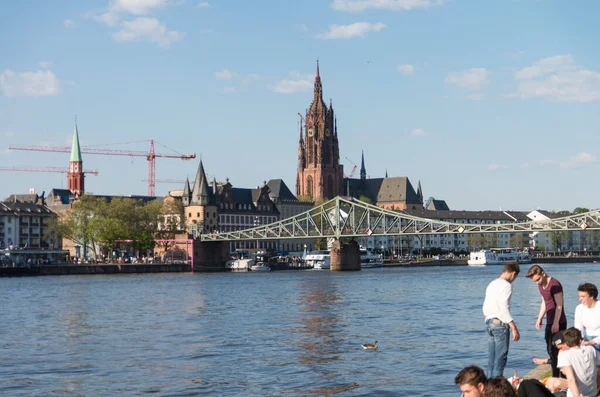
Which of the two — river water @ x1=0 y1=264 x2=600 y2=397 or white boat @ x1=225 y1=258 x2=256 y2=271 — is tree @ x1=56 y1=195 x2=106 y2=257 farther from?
river water @ x1=0 y1=264 x2=600 y2=397

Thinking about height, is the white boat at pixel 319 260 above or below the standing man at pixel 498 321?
above

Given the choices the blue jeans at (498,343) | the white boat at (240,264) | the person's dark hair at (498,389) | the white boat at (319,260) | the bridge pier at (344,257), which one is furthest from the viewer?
the white boat at (319,260)

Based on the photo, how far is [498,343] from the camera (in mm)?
17609

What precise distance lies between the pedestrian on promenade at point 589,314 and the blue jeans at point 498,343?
4.07 ft

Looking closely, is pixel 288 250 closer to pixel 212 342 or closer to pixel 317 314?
pixel 317 314

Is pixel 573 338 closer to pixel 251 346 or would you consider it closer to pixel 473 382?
pixel 473 382

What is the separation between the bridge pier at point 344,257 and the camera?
137 metres

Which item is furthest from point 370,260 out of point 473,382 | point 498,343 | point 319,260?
point 473,382

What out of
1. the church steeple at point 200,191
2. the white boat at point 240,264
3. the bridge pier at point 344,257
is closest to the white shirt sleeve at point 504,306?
the bridge pier at point 344,257

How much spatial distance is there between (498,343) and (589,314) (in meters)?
1.66

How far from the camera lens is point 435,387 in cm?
2328

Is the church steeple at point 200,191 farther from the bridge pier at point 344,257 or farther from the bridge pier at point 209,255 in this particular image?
the bridge pier at point 344,257

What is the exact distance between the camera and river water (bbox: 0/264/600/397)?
80.3 ft

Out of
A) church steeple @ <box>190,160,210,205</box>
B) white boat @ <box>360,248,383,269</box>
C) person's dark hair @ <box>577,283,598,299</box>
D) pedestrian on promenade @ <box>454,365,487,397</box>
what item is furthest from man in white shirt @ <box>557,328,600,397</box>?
church steeple @ <box>190,160,210,205</box>
